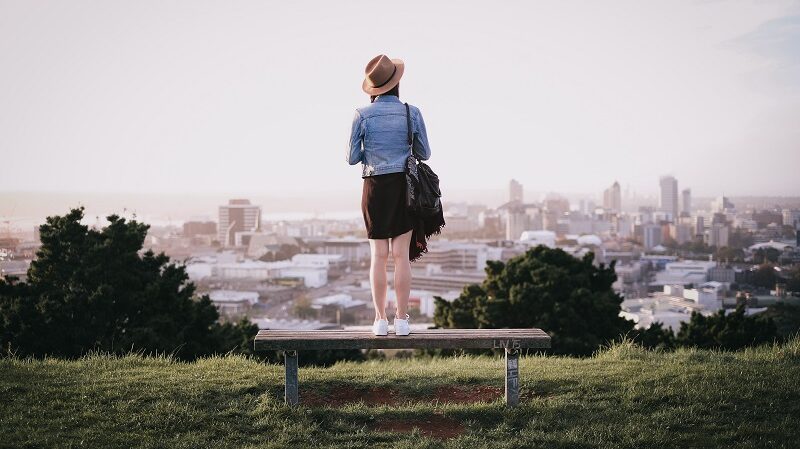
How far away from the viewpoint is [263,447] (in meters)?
4.99

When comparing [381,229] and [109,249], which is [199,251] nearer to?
[109,249]

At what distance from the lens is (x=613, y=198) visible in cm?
11156

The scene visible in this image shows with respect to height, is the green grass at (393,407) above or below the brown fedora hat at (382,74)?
below

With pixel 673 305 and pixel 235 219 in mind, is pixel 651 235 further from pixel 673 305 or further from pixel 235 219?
pixel 235 219

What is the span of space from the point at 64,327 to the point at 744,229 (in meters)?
62.3

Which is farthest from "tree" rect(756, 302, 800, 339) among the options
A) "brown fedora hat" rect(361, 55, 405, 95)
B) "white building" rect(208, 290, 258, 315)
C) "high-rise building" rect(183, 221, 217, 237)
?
"high-rise building" rect(183, 221, 217, 237)

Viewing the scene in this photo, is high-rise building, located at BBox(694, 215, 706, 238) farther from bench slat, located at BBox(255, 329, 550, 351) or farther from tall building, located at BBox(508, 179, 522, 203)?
bench slat, located at BBox(255, 329, 550, 351)

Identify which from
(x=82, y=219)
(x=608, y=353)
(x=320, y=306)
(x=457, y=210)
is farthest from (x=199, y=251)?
(x=608, y=353)

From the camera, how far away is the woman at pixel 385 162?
6090 mm

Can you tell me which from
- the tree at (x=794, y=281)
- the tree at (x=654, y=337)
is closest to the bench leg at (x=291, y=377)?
the tree at (x=654, y=337)

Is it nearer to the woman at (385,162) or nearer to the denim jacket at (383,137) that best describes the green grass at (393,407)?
the woman at (385,162)

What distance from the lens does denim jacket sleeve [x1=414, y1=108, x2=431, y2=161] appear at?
20.2ft

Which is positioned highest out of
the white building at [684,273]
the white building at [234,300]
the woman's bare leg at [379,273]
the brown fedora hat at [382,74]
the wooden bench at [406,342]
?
the brown fedora hat at [382,74]

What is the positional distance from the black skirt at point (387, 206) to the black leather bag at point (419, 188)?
9cm
